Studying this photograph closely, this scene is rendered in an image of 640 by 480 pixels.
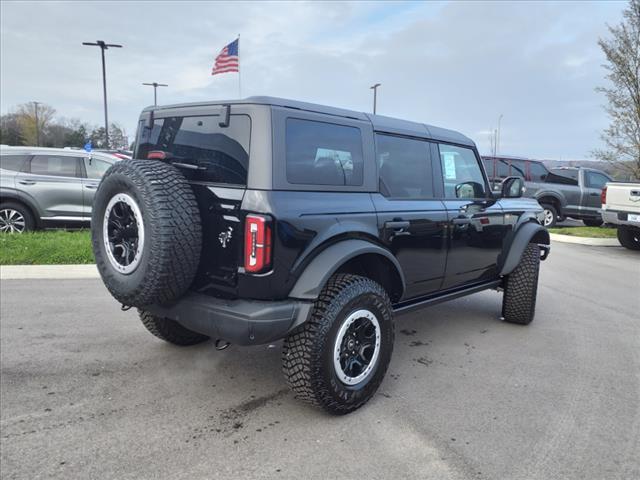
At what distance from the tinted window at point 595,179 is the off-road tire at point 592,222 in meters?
0.94

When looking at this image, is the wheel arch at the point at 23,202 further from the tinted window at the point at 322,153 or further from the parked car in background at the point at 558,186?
the parked car in background at the point at 558,186

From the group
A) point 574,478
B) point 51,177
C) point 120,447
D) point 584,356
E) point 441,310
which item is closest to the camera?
point 574,478

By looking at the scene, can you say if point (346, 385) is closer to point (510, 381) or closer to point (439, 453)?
point (439, 453)

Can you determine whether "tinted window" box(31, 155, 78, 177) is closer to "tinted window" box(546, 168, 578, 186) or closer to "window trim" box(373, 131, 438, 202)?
"window trim" box(373, 131, 438, 202)

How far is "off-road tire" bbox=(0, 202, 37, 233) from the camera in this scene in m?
8.47

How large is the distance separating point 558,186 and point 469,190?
422 inches

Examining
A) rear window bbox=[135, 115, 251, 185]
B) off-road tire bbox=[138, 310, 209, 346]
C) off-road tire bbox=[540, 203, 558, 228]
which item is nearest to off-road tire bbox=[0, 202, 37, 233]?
off-road tire bbox=[138, 310, 209, 346]

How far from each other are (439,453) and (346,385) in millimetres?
667

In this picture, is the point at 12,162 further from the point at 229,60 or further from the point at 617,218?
the point at 617,218

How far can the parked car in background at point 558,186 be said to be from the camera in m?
13.7

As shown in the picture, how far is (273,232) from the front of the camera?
274 centimetres

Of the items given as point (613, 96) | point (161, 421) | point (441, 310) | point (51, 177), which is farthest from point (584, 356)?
point (613, 96)

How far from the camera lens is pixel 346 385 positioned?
312 centimetres

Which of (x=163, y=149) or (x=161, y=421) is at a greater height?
(x=163, y=149)
